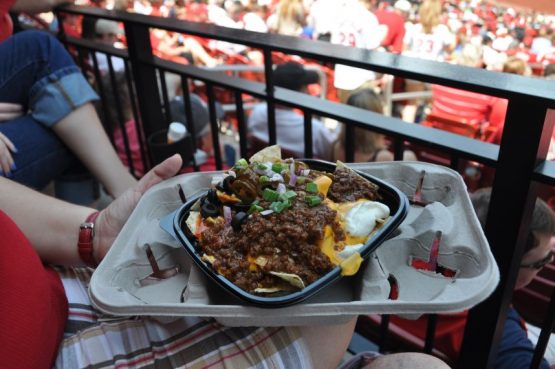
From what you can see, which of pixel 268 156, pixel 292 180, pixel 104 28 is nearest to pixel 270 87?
pixel 268 156

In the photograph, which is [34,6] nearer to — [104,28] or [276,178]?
[276,178]

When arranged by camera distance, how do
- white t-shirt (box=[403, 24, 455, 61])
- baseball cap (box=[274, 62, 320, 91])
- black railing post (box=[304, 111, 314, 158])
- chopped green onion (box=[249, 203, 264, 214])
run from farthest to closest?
white t-shirt (box=[403, 24, 455, 61])
baseball cap (box=[274, 62, 320, 91])
black railing post (box=[304, 111, 314, 158])
chopped green onion (box=[249, 203, 264, 214])

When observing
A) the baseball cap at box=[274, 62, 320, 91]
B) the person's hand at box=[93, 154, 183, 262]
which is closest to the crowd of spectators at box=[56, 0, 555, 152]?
the baseball cap at box=[274, 62, 320, 91]

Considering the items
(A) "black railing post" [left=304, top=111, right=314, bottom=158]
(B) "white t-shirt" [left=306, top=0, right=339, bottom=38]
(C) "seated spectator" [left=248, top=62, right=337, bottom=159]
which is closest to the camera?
(A) "black railing post" [left=304, top=111, right=314, bottom=158]

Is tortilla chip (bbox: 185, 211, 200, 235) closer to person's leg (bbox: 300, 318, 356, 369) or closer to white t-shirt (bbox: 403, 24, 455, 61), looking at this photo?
person's leg (bbox: 300, 318, 356, 369)

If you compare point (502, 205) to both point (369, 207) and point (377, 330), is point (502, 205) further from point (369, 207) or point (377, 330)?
point (377, 330)

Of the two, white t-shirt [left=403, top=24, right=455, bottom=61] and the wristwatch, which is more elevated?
the wristwatch
